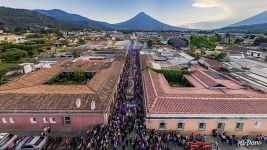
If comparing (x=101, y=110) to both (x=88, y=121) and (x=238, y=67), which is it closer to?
(x=88, y=121)

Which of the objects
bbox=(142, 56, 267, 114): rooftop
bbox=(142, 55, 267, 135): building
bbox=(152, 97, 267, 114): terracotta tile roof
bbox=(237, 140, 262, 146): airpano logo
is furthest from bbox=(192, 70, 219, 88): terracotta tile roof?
bbox=(237, 140, 262, 146): airpano logo

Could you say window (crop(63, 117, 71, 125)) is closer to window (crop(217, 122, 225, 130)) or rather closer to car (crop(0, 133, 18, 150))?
car (crop(0, 133, 18, 150))

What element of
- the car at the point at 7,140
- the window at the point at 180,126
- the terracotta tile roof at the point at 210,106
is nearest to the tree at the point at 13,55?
the car at the point at 7,140

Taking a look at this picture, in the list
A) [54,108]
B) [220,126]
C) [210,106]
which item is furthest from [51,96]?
[220,126]

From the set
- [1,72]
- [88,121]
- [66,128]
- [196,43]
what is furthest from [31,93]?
[196,43]

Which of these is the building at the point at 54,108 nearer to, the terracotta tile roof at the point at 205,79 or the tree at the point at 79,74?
the tree at the point at 79,74

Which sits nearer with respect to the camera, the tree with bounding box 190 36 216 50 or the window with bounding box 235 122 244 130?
the window with bounding box 235 122 244 130

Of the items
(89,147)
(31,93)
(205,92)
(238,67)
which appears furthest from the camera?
(238,67)
